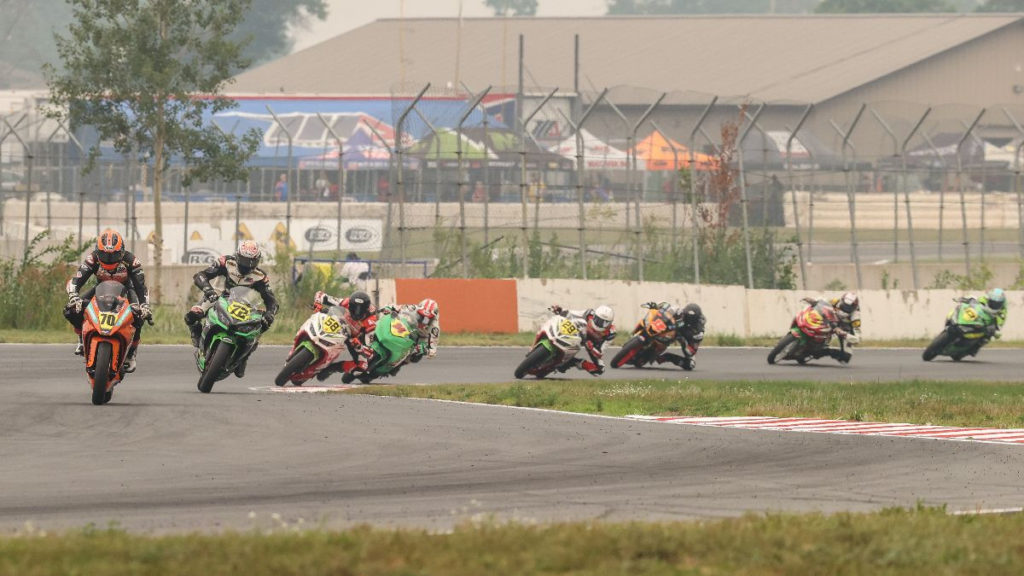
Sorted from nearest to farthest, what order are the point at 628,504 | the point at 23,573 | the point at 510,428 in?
the point at 23,573
the point at 628,504
the point at 510,428

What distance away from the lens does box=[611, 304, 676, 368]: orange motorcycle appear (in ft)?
77.3

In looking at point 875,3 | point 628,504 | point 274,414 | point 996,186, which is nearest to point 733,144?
point 996,186

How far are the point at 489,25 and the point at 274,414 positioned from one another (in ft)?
253

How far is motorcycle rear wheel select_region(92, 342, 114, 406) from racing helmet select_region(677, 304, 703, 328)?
10.3 metres

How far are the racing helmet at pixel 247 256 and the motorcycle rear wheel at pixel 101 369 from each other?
8.04 feet

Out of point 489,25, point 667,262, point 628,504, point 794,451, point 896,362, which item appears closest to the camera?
point 628,504

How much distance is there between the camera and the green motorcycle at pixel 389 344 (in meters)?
20.4

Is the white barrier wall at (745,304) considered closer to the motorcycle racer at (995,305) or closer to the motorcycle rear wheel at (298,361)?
the motorcycle racer at (995,305)

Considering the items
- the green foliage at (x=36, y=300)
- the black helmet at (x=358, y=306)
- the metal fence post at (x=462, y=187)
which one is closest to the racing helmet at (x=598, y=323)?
the black helmet at (x=358, y=306)

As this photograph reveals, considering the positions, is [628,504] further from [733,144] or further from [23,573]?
[733,144]

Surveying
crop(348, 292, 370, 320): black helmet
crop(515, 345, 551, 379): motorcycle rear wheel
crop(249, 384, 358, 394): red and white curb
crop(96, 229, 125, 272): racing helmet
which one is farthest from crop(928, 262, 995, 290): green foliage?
crop(96, 229, 125, 272): racing helmet

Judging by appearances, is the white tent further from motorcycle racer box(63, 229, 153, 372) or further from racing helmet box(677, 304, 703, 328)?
motorcycle racer box(63, 229, 153, 372)

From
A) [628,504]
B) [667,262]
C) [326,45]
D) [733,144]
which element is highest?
[326,45]

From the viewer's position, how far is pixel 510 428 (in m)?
14.5
